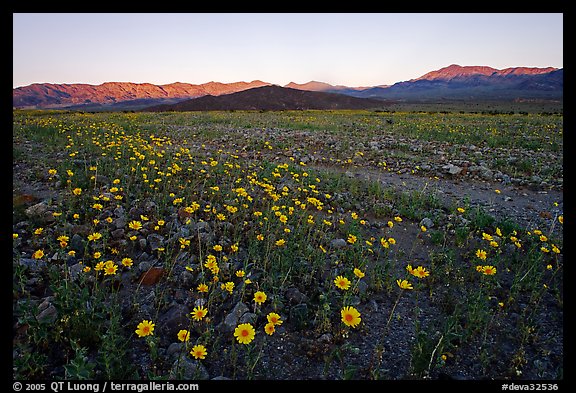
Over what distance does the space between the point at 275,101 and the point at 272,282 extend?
4045 inches

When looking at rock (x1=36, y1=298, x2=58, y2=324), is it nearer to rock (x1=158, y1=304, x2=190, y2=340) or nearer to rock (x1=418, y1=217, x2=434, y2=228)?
rock (x1=158, y1=304, x2=190, y2=340)

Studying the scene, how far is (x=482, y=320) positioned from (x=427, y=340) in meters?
0.86

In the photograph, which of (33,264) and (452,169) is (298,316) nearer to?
(33,264)

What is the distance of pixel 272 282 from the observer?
4020 mm

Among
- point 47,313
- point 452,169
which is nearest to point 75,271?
point 47,313

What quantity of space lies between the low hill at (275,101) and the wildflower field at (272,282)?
8950cm

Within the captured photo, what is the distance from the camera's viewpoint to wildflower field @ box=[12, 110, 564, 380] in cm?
296

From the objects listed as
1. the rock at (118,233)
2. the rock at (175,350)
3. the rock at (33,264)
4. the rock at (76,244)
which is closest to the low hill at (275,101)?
the rock at (118,233)

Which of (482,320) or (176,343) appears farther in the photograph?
(482,320)

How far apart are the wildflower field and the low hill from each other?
89.5 meters

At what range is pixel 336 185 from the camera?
8.38m
